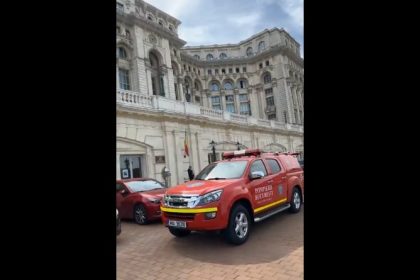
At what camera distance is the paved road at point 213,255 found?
4.16m

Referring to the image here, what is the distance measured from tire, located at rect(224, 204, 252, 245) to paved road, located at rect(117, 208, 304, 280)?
5.8 inches

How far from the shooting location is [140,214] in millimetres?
8156

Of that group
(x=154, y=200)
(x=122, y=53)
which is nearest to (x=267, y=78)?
(x=122, y=53)

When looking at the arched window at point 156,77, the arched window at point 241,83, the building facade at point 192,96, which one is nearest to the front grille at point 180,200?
the building facade at point 192,96

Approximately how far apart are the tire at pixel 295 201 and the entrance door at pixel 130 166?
887 cm

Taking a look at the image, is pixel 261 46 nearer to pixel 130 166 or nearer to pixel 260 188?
pixel 130 166

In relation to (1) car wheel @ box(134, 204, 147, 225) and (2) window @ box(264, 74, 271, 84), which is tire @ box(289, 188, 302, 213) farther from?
(2) window @ box(264, 74, 271, 84)

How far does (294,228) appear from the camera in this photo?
248 inches

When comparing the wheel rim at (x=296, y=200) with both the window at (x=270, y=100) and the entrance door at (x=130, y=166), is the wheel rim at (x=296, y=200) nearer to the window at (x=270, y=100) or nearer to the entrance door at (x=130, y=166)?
the entrance door at (x=130, y=166)

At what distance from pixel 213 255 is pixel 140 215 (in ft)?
12.6
